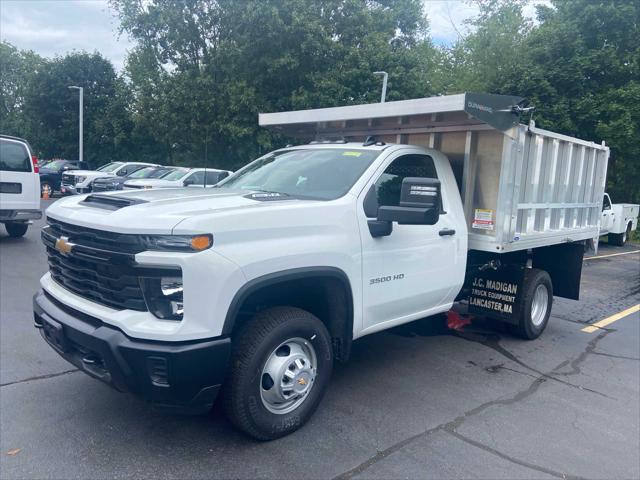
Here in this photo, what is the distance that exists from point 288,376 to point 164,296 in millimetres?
1049

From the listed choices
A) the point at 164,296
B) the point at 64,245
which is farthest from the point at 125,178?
the point at 164,296

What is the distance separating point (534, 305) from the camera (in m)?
6.56

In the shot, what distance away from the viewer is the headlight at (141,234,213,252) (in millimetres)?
3045

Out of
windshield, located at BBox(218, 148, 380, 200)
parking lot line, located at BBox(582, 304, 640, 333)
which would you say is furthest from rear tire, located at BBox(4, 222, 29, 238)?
parking lot line, located at BBox(582, 304, 640, 333)

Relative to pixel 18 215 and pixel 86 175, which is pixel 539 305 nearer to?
pixel 18 215

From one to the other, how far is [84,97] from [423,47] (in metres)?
24.2

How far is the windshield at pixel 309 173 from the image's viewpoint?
14.2 feet

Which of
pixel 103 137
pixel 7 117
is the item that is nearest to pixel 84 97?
pixel 103 137

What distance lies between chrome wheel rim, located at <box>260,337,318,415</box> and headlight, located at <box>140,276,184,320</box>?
2.40 ft

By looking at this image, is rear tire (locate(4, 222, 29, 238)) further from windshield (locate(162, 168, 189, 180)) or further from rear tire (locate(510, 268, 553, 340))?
rear tire (locate(510, 268, 553, 340))

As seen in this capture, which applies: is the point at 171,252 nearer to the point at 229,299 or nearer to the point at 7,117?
the point at 229,299

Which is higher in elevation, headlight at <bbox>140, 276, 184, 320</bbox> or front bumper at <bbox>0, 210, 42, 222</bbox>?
headlight at <bbox>140, 276, 184, 320</bbox>

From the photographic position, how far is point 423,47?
102 feet

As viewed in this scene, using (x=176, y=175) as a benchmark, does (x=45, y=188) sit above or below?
below
